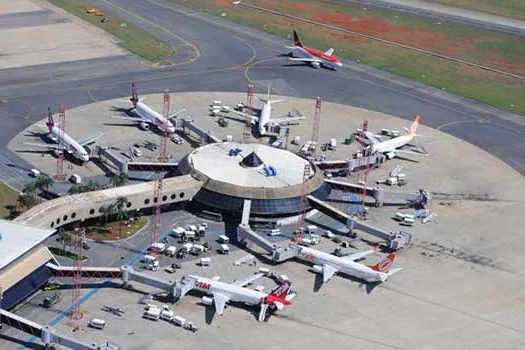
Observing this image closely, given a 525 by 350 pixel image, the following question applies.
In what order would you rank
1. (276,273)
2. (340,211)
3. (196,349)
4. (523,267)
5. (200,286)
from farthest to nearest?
(340,211), (523,267), (276,273), (200,286), (196,349)

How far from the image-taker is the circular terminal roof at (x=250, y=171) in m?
180

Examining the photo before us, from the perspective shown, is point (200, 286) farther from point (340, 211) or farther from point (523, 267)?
point (523, 267)

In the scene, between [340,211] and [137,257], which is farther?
[340,211]

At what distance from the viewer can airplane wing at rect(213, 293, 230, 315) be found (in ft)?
475

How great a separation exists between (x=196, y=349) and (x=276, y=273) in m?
29.2

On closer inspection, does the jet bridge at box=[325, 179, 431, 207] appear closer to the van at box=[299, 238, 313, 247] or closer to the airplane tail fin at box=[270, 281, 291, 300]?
the van at box=[299, 238, 313, 247]

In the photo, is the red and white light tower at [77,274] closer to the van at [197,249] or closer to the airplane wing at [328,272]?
the van at [197,249]

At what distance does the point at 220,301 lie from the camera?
478 feet

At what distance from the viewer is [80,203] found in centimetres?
16788

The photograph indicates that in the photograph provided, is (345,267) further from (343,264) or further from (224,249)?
(224,249)

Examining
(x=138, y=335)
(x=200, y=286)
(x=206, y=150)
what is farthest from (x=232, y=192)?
(x=138, y=335)

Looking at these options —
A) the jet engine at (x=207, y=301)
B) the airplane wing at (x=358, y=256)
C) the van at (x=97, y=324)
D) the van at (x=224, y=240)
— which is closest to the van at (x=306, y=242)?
the airplane wing at (x=358, y=256)

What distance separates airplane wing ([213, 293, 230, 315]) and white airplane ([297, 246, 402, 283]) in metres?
20.1

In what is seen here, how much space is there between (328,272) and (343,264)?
9.60 feet
